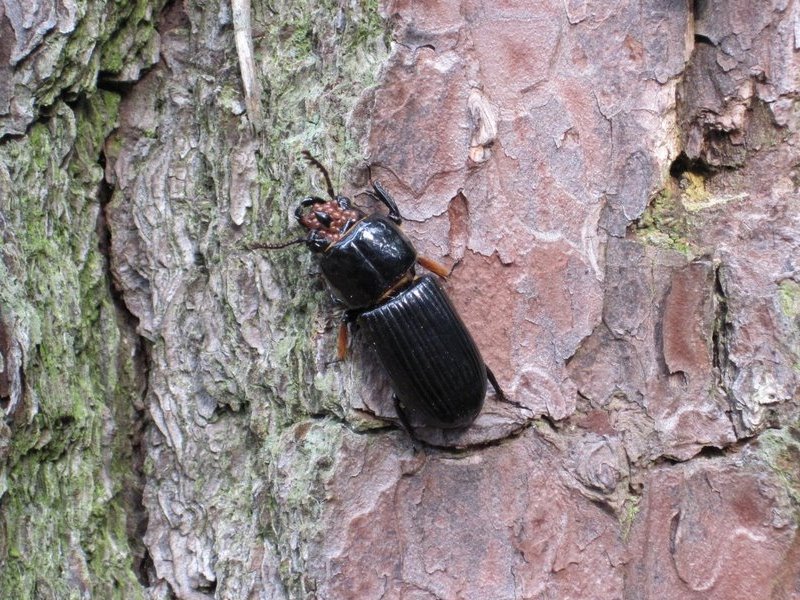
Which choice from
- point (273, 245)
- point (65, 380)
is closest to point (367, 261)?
point (273, 245)

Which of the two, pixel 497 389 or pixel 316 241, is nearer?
pixel 497 389

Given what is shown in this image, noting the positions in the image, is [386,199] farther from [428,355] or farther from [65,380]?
[65,380]

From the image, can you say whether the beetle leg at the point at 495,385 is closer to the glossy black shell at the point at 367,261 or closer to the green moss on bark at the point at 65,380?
the glossy black shell at the point at 367,261

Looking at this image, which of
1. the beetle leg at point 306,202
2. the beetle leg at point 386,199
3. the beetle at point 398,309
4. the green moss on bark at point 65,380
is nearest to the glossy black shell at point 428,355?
the beetle at point 398,309

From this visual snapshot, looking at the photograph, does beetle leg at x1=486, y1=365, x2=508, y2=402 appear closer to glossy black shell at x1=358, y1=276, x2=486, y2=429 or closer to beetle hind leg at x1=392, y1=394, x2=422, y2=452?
glossy black shell at x1=358, y1=276, x2=486, y2=429

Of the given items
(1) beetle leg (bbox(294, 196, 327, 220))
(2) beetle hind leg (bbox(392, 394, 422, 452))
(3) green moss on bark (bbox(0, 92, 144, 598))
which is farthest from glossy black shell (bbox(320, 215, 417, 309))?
(3) green moss on bark (bbox(0, 92, 144, 598))

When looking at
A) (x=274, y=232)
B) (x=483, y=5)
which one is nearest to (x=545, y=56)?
(x=483, y=5)

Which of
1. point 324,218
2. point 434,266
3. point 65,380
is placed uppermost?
point 324,218
